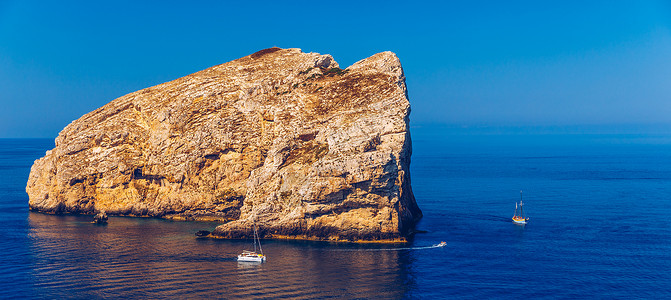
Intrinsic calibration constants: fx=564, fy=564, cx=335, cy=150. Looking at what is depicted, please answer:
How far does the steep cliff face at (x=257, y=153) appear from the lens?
87188 mm

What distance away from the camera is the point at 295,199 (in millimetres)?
90125

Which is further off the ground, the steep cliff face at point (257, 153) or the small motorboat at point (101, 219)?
the steep cliff face at point (257, 153)

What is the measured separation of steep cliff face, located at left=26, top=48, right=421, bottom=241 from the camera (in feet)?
286

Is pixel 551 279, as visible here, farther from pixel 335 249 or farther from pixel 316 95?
pixel 316 95

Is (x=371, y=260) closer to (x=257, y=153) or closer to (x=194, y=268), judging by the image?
(x=194, y=268)

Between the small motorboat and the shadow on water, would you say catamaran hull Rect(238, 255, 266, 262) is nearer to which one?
the shadow on water

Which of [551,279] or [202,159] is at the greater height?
[202,159]

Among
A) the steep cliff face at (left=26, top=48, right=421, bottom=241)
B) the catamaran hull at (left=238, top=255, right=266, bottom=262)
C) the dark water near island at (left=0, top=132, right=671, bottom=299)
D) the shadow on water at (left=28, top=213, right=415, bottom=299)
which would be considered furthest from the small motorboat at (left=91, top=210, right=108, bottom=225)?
the catamaran hull at (left=238, top=255, right=266, bottom=262)

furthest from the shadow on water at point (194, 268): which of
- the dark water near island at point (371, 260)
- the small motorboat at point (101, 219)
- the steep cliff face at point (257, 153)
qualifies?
the small motorboat at point (101, 219)

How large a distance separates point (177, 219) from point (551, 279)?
69.2 m

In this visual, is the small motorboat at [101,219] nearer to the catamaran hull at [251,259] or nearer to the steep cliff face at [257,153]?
the steep cliff face at [257,153]

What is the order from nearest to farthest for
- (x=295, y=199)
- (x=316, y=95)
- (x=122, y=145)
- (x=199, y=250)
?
1. (x=199, y=250)
2. (x=295, y=199)
3. (x=316, y=95)
4. (x=122, y=145)

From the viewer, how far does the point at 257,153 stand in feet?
349

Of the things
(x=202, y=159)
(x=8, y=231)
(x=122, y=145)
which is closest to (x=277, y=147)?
(x=202, y=159)
